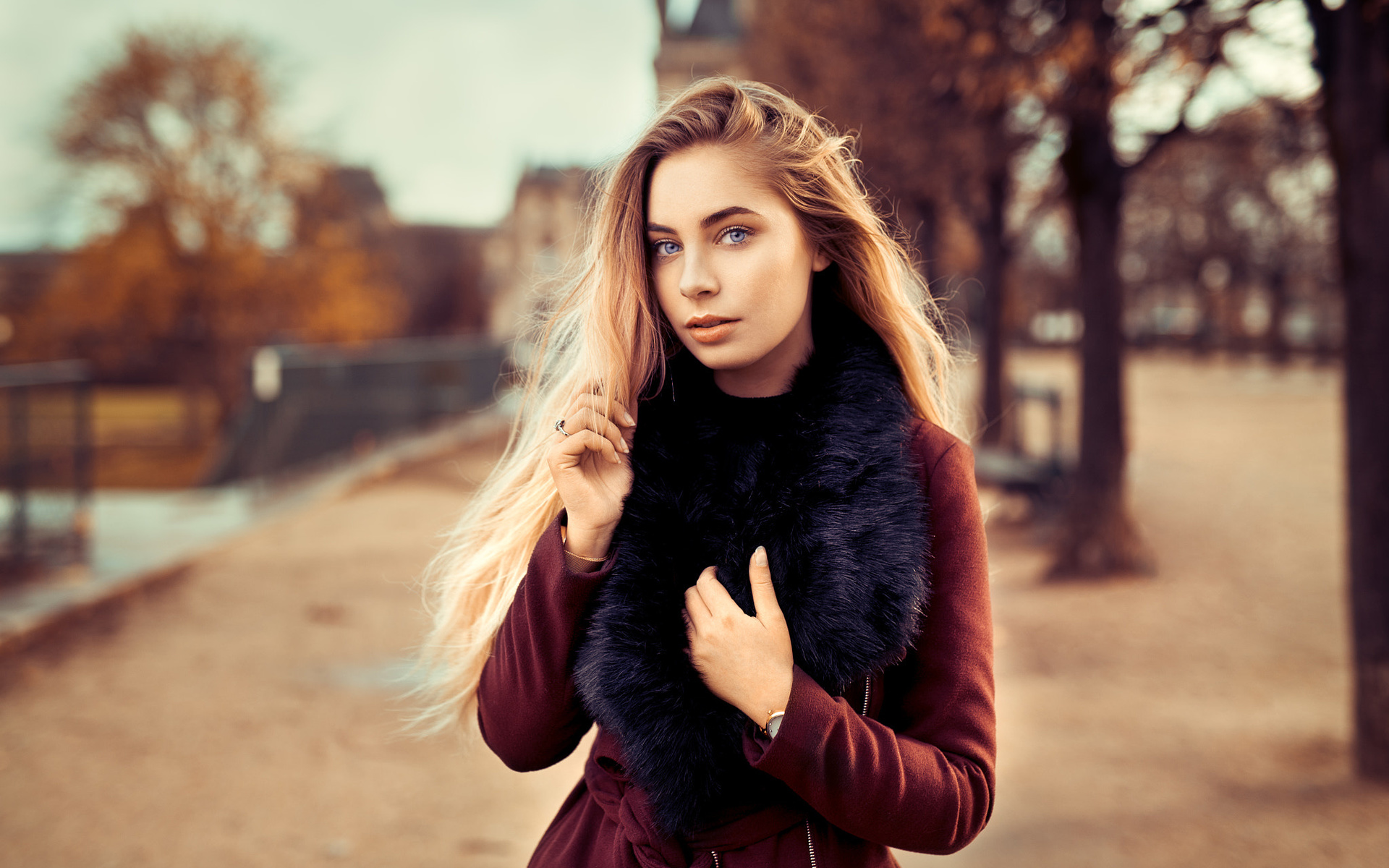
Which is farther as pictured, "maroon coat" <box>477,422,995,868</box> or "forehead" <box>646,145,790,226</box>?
"forehead" <box>646,145,790,226</box>

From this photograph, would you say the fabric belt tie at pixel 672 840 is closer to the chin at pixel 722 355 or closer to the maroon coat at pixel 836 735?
the maroon coat at pixel 836 735

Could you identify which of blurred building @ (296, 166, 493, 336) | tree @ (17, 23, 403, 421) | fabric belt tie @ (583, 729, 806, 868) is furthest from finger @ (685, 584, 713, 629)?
blurred building @ (296, 166, 493, 336)

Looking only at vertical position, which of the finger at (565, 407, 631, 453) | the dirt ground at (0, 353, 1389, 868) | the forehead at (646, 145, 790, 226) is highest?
the forehead at (646, 145, 790, 226)

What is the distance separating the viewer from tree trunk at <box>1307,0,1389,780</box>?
15.1 feet

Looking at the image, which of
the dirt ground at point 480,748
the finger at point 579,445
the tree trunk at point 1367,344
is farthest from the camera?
the tree trunk at point 1367,344

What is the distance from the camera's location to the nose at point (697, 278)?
5.39 ft

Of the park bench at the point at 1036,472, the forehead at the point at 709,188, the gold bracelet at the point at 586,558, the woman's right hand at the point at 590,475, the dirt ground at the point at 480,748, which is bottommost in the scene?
the dirt ground at the point at 480,748

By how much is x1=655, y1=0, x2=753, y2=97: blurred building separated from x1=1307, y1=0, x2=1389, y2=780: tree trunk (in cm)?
3027

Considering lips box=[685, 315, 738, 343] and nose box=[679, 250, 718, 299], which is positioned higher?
nose box=[679, 250, 718, 299]

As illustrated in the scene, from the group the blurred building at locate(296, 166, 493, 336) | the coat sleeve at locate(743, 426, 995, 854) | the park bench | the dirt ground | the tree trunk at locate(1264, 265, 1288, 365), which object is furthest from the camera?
the blurred building at locate(296, 166, 493, 336)

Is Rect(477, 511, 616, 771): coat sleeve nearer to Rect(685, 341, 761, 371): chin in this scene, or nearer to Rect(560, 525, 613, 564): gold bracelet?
Rect(560, 525, 613, 564): gold bracelet

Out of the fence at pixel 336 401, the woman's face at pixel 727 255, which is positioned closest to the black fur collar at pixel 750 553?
the woman's face at pixel 727 255

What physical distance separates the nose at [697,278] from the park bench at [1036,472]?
9782 millimetres

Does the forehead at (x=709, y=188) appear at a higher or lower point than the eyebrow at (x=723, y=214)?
higher
